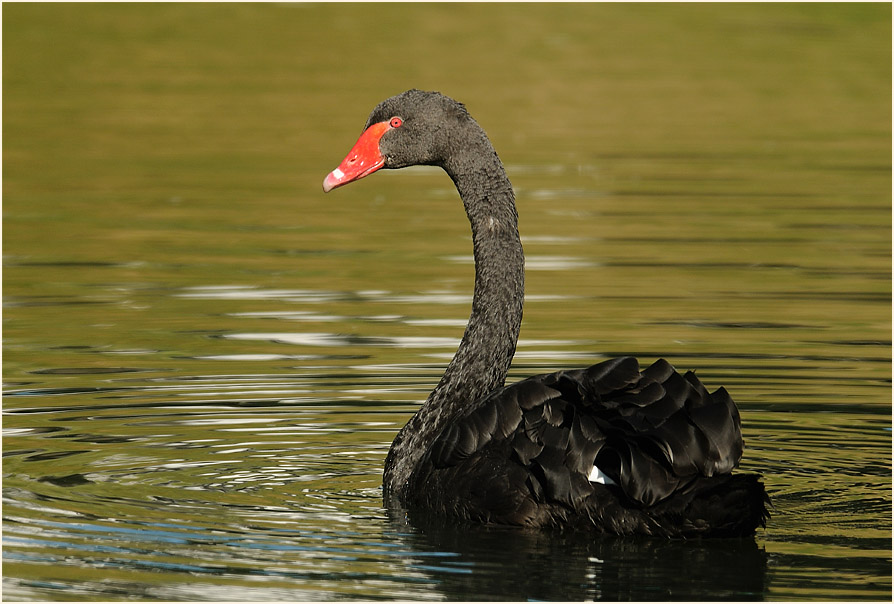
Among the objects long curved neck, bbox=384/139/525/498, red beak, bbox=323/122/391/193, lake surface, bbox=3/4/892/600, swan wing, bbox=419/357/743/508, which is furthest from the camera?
red beak, bbox=323/122/391/193

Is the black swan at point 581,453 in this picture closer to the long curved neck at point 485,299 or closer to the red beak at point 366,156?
the long curved neck at point 485,299

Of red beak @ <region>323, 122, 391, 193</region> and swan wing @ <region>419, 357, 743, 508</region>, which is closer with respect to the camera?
swan wing @ <region>419, 357, 743, 508</region>

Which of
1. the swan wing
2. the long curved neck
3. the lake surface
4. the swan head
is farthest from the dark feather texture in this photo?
the swan head

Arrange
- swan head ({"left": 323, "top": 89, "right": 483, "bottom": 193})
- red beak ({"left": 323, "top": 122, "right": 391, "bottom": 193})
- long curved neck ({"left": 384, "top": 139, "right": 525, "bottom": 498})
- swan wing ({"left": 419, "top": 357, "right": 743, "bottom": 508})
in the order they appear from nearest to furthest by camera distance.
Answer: swan wing ({"left": 419, "top": 357, "right": 743, "bottom": 508})
long curved neck ({"left": 384, "top": 139, "right": 525, "bottom": 498})
swan head ({"left": 323, "top": 89, "right": 483, "bottom": 193})
red beak ({"left": 323, "top": 122, "right": 391, "bottom": 193})

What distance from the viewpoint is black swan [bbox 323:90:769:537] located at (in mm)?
6117

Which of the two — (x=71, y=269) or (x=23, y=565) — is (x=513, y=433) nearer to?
(x=23, y=565)

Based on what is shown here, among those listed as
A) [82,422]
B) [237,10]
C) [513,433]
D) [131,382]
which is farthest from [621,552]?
[237,10]

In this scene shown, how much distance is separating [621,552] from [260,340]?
4768 millimetres

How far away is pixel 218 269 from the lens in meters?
13.2

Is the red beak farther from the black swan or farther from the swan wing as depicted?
the swan wing

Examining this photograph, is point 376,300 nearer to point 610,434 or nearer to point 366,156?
point 366,156

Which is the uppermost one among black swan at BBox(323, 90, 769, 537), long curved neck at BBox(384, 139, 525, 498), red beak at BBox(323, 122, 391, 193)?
red beak at BBox(323, 122, 391, 193)

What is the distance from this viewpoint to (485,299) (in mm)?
7500

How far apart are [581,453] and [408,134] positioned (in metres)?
2.07
